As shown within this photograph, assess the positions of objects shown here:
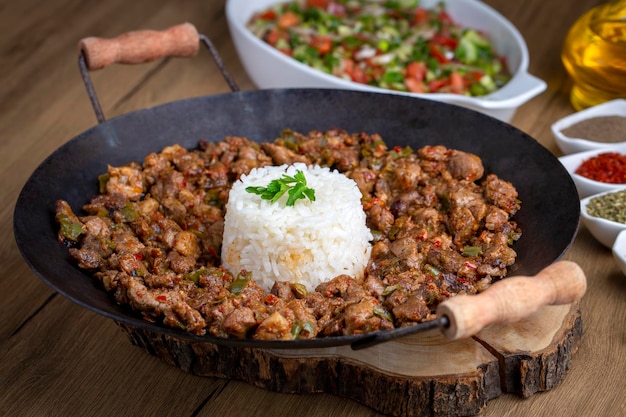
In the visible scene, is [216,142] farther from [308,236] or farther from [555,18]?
[555,18]

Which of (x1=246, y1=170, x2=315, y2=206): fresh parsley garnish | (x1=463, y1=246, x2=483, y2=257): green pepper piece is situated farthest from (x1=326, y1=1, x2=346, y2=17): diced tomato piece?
(x1=463, y1=246, x2=483, y2=257): green pepper piece

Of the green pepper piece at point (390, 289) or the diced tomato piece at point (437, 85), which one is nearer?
the green pepper piece at point (390, 289)

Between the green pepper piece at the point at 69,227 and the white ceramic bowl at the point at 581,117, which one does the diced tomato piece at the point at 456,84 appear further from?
the green pepper piece at the point at 69,227

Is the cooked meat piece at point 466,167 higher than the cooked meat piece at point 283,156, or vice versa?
the cooked meat piece at point 283,156

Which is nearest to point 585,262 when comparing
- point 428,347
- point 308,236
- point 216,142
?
point 428,347

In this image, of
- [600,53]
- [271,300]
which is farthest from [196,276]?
[600,53]

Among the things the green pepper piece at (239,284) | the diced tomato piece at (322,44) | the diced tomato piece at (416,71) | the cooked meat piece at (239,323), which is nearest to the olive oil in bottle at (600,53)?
the diced tomato piece at (416,71)

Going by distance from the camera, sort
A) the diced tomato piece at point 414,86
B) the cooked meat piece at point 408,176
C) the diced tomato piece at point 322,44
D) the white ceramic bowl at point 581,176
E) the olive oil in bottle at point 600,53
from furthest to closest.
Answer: the diced tomato piece at point 322,44
the diced tomato piece at point 414,86
the olive oil in bottle at point 600,53
the white ceramic bowl at point 581,176
the cooked meat piece at point 408,176
